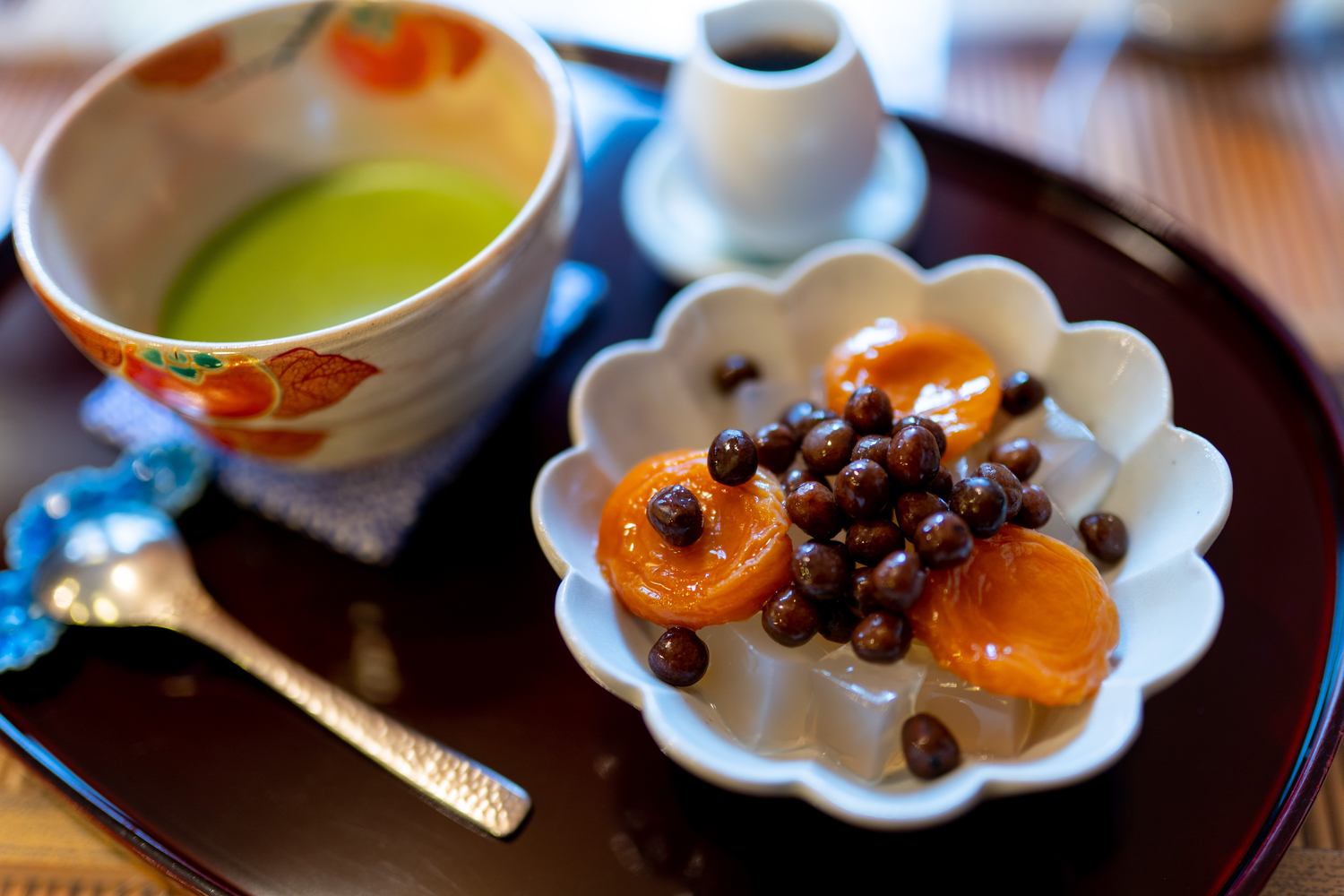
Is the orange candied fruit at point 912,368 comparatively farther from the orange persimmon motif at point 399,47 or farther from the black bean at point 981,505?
the orange persimmon motif at point 399,47

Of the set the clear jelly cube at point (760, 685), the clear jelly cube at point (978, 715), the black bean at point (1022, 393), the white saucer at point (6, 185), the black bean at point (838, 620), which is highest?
the black bean at point (1022, 393)

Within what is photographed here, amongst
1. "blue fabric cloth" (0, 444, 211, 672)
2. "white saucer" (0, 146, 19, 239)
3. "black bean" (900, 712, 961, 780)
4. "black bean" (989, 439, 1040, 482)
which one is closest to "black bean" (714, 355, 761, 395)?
"black bean" (989, 439, 1040, 482)

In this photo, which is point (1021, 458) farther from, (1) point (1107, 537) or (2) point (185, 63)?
(2) point (185, 63)

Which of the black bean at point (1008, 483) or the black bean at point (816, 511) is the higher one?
the black bean at point (1008, 483)

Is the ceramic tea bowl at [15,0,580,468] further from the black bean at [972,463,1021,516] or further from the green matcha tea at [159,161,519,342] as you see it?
the black bean at [972,463,1021,516]

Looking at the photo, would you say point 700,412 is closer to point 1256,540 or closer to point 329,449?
point 329,449

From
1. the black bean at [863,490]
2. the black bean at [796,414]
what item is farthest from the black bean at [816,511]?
the black bean at [796,414]

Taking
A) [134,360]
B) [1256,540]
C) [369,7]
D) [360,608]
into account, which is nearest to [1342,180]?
[1256,540]

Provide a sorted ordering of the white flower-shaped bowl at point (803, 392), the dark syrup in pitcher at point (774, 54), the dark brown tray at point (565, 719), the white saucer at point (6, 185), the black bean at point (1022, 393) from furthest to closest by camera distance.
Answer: the white saucer at point (6, 185) → the dark syrup in pitcher at point (774, 54) → the black bean at point (1022, 393) → the dark brown tray at point (565, 719) → the white flower-shaped bowl at point (803, 392)
